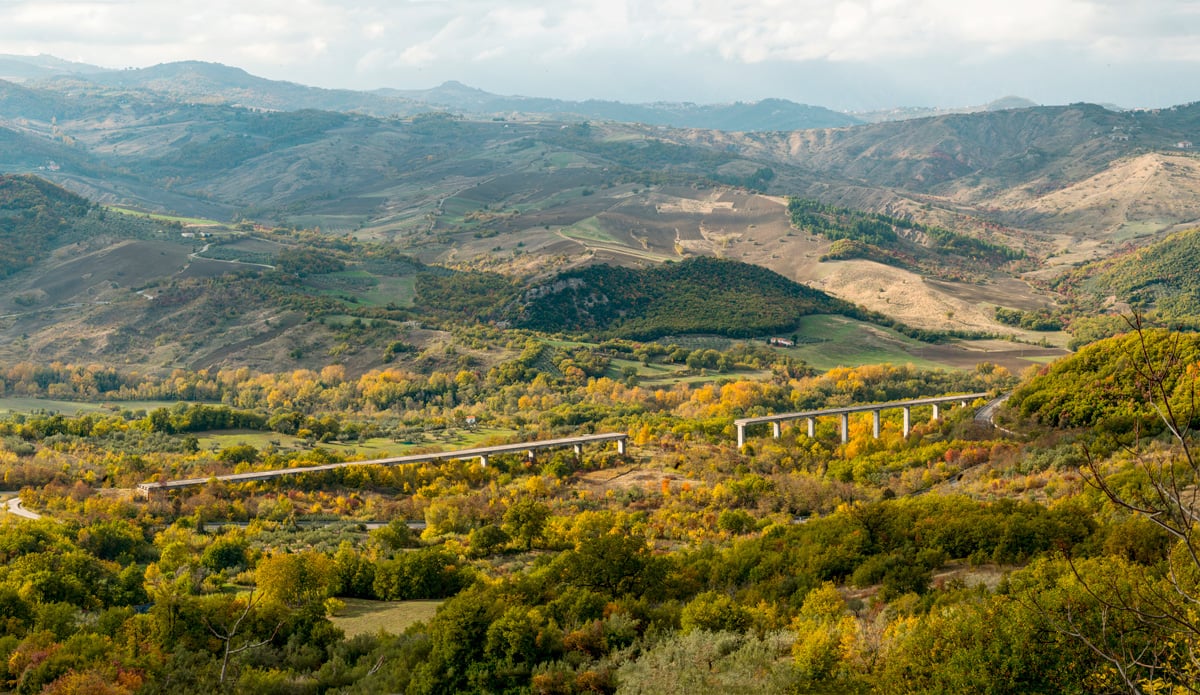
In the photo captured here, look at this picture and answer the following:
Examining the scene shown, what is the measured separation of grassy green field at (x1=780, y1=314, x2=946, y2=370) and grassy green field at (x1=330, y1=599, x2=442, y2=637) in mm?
86300

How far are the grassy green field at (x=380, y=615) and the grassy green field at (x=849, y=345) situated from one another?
283 ft

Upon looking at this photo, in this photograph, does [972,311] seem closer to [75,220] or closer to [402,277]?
[402,277]

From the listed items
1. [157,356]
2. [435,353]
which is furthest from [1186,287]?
[157,356]

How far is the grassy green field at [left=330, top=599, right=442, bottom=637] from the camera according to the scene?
3656 cm

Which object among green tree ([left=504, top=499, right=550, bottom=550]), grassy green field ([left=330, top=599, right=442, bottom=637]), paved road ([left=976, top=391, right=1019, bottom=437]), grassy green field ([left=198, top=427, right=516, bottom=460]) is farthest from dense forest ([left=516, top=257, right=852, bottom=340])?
grassy green field ([left=330, top=599, right=442, bottom=637])

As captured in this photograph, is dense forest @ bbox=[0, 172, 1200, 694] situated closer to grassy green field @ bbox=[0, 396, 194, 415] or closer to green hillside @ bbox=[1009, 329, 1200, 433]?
green hillside @ bbox=[1009, 329, 1200, 433]

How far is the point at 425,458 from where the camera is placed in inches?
2771

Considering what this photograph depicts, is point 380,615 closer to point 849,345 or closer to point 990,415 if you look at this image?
point 990,415

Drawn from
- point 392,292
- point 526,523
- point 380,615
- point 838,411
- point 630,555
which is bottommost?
point 838,411

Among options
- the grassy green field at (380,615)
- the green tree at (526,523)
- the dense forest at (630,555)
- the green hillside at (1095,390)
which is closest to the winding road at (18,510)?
the dense forest at (630,555)

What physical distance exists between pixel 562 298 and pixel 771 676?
12662 centimetres

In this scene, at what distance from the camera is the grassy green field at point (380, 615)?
3656 centimetres

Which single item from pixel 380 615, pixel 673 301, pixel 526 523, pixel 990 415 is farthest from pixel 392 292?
pixel 380 615

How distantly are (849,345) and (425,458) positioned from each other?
74469 millimetres
